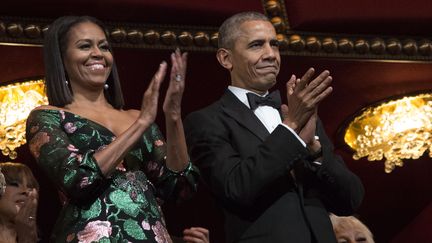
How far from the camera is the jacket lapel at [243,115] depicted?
305 centimetres

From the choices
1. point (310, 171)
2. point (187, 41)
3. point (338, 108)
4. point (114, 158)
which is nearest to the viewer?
point (114, 158)

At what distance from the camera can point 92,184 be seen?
2721mm

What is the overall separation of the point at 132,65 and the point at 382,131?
1.17 m

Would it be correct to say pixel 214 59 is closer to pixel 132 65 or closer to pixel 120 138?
pixel 132 65

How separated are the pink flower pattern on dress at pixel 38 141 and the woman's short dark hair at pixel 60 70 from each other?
143 millimetres

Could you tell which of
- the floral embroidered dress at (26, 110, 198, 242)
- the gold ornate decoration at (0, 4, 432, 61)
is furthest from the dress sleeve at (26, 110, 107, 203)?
the gold ornate decoration at (0, 4, 432, 61)

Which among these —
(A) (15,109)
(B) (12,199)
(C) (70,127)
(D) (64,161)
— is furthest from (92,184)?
(A) (15,109)

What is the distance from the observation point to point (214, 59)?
4.11m

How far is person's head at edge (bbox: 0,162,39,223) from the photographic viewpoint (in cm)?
364

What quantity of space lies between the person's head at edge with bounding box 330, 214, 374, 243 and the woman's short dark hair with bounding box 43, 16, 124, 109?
1.05 m

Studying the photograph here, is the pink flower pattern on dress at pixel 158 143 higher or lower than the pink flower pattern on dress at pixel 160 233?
higher

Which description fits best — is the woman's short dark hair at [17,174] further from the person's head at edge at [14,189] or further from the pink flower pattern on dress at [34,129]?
the pink flower pattern on dress at [34,129]

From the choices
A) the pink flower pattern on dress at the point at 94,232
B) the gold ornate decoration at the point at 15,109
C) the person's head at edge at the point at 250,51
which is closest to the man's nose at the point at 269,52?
the person's head at edge at the point at 250,51

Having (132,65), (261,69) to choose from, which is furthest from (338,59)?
(261,69)
